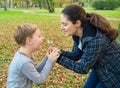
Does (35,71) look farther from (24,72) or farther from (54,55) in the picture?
(54,55)

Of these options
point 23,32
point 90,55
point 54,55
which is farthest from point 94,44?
point 23,32

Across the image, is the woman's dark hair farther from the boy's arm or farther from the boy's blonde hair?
the boy's arm

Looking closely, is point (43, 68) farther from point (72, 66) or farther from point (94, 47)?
point (94, 47)

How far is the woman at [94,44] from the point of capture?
3.08 m

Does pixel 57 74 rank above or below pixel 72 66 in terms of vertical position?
below

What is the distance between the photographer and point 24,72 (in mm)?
3127

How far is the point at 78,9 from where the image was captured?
312cm

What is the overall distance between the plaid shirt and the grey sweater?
8.2 inches

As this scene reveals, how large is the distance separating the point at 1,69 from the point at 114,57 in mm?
4616

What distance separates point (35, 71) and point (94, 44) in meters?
0.61

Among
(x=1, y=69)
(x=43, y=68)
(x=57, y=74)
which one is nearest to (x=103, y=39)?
(x=43, y=68)

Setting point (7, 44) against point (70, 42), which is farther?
point (70, 42)

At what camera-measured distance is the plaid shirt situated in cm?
307

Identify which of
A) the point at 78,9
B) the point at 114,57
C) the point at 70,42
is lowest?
the point at 70,42
